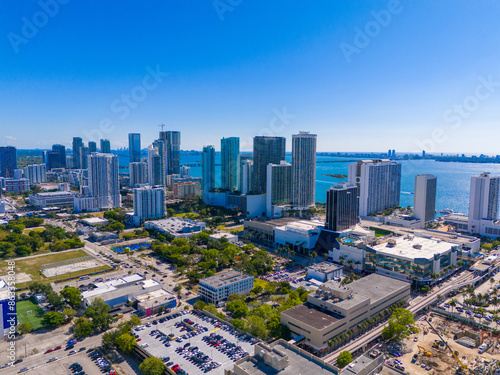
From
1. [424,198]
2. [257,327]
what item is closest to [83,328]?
[257,327]

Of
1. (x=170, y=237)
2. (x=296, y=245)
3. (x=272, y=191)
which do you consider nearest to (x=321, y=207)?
(x=272, y=191)

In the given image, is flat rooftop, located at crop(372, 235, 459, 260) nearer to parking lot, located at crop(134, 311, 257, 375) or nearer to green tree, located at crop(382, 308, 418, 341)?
green tree, located at crop(382, 308, 418, 341)

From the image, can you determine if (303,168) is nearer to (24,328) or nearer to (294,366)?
(294,366)

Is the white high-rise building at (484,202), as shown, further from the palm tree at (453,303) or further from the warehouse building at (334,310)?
the warehouse building at (334,310)

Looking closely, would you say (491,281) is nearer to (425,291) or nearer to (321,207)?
(425,291)

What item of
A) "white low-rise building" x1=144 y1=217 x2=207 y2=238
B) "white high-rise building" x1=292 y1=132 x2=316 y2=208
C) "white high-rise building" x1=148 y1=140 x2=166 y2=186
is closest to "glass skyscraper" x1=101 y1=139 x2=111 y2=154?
"white high-rise building" x1=148 y1=140 x2=166 y2=186

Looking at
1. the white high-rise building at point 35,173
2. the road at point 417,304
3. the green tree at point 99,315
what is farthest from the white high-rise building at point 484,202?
the white high-rise building at point 35,173

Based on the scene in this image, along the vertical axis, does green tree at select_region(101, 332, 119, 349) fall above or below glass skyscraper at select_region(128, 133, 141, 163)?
below
